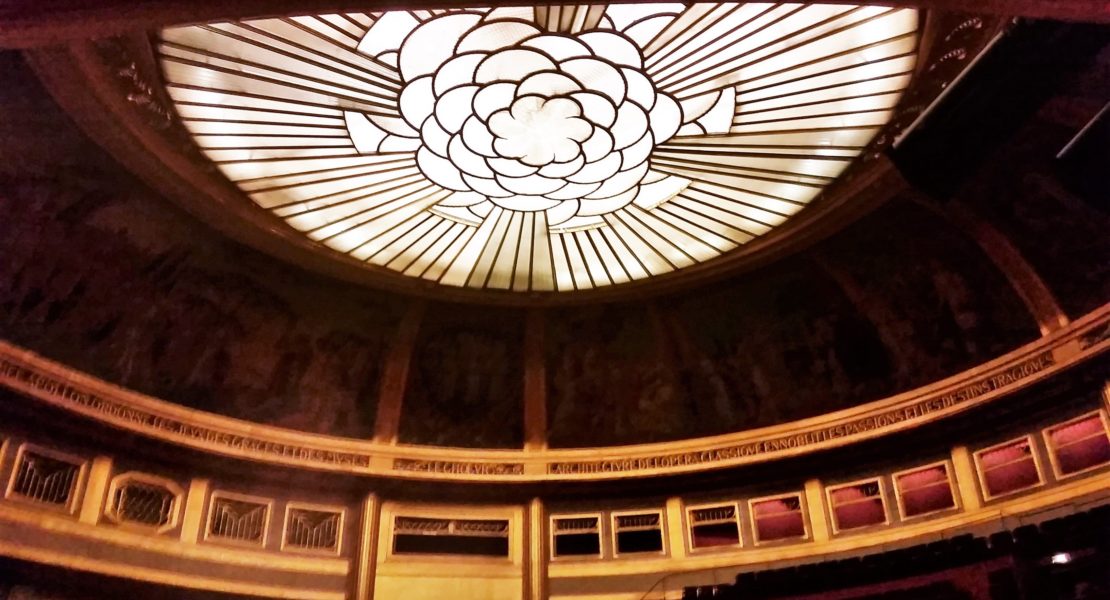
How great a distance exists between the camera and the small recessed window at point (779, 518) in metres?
10.6

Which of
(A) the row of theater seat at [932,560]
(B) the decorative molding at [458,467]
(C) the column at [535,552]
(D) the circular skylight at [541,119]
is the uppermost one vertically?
(D) the circular skylight at [541,119]

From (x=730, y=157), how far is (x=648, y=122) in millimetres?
1217

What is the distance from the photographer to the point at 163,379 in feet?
34.3

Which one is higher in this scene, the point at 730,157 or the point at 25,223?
the point at 730,157

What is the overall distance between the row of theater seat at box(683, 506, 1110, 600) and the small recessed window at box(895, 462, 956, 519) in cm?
205

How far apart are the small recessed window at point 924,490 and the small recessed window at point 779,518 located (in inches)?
48.9

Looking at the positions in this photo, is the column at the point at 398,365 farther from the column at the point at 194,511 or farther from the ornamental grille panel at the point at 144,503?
the ornamental grille panel at the point at 144,503

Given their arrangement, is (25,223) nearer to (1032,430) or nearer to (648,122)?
(648,122)

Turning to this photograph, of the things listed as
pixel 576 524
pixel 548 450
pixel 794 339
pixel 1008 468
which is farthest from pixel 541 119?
pixel 1008 468

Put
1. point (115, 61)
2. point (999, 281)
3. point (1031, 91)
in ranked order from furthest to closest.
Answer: point (999, 281) → point (115, 61) → point (1031, 91)

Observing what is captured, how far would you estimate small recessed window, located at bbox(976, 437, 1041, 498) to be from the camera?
9.40 meters

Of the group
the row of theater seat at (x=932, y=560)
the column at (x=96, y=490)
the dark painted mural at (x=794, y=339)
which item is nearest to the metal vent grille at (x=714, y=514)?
the dark painted mural at (x=794, y=339)

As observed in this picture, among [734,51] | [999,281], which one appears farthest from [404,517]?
[999,281]

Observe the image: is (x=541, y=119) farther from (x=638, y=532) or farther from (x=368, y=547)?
(x=368, y=547)
